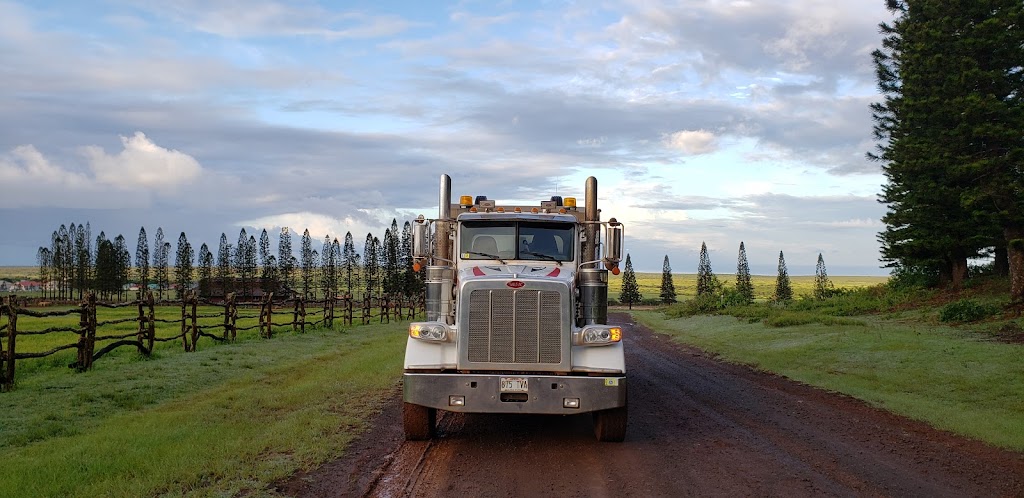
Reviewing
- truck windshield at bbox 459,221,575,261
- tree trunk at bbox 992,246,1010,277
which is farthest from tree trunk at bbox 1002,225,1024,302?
truck windshield at bbox 459,221,575,261

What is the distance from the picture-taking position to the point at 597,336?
8977 millimetres

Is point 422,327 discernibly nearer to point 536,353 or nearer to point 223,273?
point 536,353

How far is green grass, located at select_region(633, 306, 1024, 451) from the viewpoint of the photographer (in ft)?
35.6

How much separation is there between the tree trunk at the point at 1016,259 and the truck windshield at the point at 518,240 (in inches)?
922

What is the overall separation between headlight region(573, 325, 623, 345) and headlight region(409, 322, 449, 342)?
1.55m

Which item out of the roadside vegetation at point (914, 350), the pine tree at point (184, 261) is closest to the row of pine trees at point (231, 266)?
the pine tree at point (184, 261)

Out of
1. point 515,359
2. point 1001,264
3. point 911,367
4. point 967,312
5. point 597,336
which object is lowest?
point 911,367

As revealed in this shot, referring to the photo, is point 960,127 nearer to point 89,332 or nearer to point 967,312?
point 967,312

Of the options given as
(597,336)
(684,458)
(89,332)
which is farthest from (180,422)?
(89,332)

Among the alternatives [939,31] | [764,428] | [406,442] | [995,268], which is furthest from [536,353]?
[995,268]

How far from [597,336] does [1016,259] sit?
2555 centimetres

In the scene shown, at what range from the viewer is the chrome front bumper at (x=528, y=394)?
28.2ft

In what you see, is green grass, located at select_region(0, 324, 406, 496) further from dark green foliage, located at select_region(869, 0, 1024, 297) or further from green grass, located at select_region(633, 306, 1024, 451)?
dark green foliage, located at select_region(869, 0, 1024, 297)

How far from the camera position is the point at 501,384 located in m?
8.65
